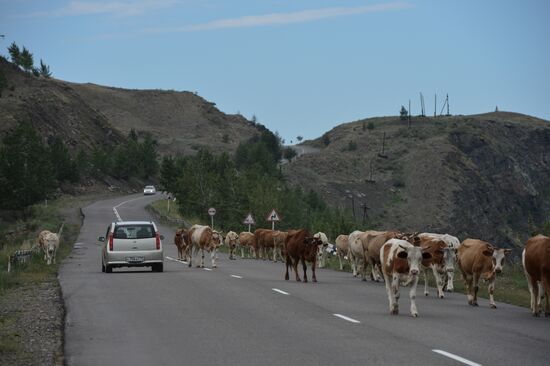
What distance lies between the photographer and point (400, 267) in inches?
762

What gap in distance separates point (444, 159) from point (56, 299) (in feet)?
511

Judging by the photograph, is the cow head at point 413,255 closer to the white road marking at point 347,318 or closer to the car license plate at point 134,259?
the white road marking at point 347,318

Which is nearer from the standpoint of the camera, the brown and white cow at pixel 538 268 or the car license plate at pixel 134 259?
the brown and white cow at pixel 538 268

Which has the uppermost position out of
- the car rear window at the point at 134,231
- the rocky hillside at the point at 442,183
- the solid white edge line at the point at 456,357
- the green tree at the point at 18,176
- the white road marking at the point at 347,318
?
the rocky hillside at the point at 442,183

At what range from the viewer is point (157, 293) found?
23438 mm

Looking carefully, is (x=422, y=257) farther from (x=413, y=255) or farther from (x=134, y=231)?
(x=134, y=231)

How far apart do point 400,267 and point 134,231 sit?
1618 centimetres

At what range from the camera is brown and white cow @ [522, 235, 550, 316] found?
19000mm

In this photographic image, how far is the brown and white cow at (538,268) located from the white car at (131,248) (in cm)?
1588

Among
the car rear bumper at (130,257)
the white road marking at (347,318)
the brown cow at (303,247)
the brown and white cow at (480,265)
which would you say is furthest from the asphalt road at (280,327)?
the car rear bumper at (130,257)

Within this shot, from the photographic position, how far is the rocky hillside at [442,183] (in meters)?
153

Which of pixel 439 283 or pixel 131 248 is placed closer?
pixel 439 283

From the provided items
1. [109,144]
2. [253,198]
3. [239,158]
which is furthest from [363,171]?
[253,198]

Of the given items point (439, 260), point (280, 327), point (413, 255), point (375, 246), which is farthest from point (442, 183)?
point (280, 327)
